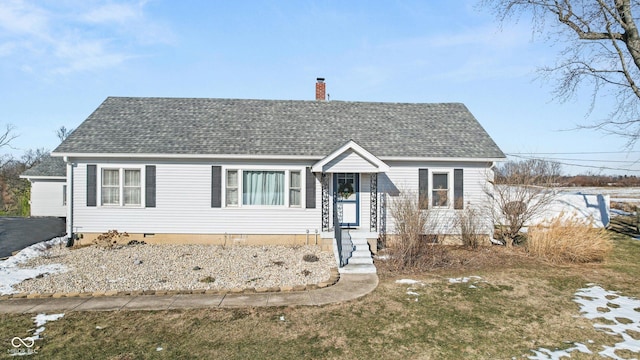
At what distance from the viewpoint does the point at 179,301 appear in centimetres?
796

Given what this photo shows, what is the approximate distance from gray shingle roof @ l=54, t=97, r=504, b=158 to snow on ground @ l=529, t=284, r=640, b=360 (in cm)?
634

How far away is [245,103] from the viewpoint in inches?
661

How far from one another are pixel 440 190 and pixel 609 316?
6.94 m

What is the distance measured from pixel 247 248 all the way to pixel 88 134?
7.46 m

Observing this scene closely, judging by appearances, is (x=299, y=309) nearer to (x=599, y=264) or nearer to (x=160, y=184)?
(x=160, y=184)

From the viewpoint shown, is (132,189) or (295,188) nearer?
(132,189)

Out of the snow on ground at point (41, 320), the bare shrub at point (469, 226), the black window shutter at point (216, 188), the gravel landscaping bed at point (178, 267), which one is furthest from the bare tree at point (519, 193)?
the snow on ground at point (41, 320)

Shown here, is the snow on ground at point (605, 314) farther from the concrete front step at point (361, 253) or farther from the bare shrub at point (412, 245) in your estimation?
the concrete front step at point (361, 253)

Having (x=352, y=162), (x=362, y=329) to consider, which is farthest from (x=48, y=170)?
(x=362, y=329)

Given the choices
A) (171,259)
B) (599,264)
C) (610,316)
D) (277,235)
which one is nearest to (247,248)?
(277,235)

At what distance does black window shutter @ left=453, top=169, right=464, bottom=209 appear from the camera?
13.7m

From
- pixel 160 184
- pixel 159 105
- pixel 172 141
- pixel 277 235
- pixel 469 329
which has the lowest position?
pixel 469 329

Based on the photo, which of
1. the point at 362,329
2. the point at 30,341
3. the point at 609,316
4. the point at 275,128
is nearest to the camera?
the point at 30,341

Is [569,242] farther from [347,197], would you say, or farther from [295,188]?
[295,188]
